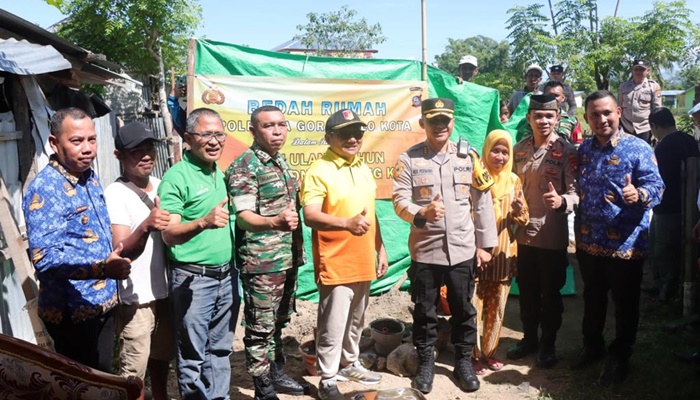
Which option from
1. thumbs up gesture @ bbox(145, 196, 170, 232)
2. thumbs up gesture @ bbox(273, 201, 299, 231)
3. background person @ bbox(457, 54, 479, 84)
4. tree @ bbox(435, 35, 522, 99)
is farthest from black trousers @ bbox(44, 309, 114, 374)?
tree @ bbox(435, 35, 522, 99)

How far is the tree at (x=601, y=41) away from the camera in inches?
625

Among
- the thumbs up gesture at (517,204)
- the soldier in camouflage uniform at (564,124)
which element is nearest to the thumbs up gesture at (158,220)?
the thumbs up gesture at (517,204)

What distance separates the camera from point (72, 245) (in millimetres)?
2631

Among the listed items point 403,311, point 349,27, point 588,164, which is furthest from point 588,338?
point 349,27

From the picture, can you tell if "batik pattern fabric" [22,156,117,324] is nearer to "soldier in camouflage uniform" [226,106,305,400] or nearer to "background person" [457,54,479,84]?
"soldier in camouflage uniform" [226,106,305,400]

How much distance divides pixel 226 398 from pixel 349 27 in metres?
34.8

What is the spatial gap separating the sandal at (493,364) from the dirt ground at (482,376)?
0.04 meters

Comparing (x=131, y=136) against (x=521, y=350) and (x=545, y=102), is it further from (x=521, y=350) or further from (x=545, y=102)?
(x=521, y=350)

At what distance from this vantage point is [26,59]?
374 cm

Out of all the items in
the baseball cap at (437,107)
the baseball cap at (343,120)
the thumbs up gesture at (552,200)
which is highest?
the baseball cap at (437,107)

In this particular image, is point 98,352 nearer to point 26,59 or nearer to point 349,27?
point 26,59

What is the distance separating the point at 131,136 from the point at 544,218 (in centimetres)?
299

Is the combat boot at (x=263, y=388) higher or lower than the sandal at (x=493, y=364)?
higher

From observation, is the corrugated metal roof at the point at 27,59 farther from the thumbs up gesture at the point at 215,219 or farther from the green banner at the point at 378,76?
the thumbs up gesture at the point at 215,219
